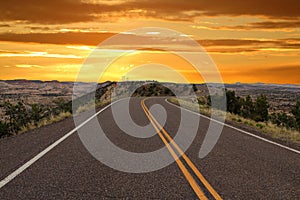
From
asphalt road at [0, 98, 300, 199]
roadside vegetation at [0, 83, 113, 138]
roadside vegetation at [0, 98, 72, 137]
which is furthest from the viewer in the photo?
roadside vegetation at [0, 83, 113, 138]

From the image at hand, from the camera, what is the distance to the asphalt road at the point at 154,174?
6.07m

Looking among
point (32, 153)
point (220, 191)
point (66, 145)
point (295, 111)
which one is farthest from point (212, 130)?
point (295, 111)

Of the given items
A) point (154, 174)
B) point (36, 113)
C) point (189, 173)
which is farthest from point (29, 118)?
point (189, 173)

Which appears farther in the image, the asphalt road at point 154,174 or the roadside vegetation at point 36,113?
the roadside vegetation at point 36,113

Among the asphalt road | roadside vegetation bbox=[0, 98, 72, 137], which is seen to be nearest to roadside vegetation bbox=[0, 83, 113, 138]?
roadside vegetation bbox=[0, 98, 72, 137]

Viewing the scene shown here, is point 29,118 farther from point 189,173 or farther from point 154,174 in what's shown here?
point 189,173

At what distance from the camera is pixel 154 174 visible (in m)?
7.44

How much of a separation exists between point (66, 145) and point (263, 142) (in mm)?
6411

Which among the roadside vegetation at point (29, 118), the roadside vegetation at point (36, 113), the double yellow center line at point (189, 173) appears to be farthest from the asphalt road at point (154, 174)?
the roadside vegetation at point (36, 113)

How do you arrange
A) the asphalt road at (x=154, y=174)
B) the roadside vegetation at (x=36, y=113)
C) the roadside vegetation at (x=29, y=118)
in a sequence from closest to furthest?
the asphalt road at (x=154, y=174) → the roadside vegetation at (x=29, y=118) → the roadside vegetation at (x=36, y=113)

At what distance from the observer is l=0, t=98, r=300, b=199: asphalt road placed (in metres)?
6.07

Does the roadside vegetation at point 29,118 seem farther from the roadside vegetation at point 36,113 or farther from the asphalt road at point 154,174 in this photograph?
the asphalt road at point 154,174

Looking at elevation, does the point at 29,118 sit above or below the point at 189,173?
below

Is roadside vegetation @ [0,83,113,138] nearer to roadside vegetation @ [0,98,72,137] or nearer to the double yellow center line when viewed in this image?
roadside vegetation @ [0,98,72,137]
